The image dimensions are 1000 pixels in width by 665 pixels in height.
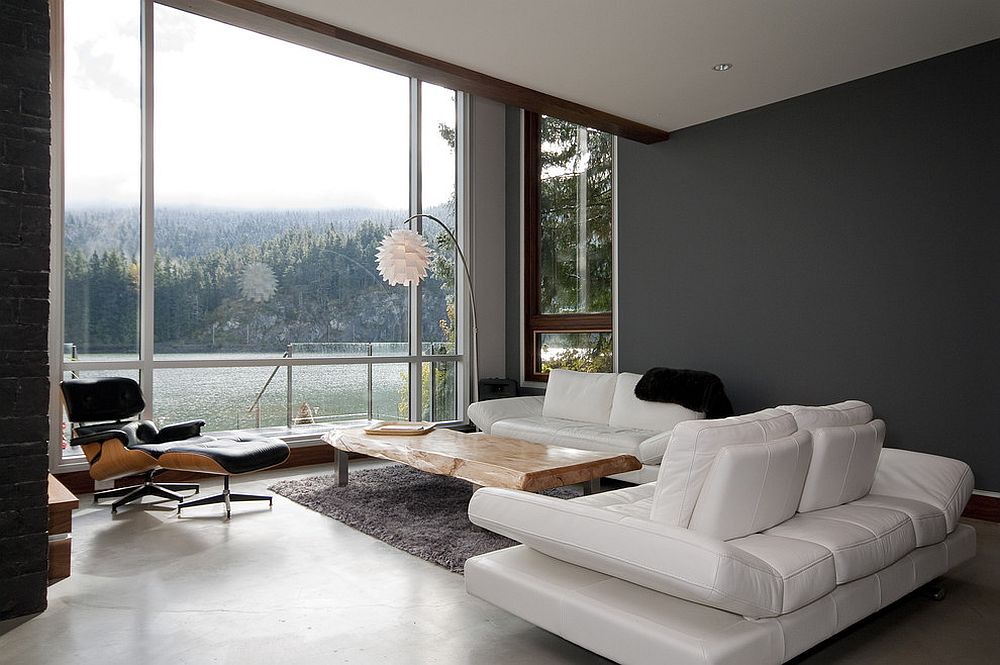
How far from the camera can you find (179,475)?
557 centimetres

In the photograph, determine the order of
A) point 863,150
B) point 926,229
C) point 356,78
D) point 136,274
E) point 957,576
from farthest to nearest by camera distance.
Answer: point 356,78
point 136,274
point 863,150
point 926,229
point 957,576

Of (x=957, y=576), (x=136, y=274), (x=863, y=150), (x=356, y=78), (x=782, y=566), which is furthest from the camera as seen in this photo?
(x=356, y=78)

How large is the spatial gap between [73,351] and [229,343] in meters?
1.12

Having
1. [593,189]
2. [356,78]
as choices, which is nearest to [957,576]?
[593,189]

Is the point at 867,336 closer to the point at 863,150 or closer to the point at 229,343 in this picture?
the point at 863,150

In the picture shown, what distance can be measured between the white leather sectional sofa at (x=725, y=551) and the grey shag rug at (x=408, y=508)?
1133 mm

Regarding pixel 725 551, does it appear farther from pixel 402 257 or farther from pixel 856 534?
pixel 402 257

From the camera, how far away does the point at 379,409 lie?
22.6ft

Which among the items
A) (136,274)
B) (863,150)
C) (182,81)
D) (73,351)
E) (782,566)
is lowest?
(782,566)

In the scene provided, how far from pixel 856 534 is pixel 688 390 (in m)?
2.91

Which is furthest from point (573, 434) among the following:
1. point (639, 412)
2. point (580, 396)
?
point (580, 396)

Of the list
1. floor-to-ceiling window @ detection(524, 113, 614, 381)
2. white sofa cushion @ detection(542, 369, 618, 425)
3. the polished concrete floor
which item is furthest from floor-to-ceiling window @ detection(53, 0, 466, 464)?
the polished concrete floor

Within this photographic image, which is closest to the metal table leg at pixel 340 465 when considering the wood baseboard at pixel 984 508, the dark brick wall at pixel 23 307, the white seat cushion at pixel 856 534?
the dark brick wall at pixel 23 307

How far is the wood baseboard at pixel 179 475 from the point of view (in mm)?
5078
